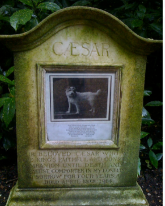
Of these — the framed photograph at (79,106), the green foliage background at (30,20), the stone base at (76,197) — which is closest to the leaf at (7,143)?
the green foliage background at (30,20)

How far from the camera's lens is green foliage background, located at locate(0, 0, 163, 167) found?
1.85 m

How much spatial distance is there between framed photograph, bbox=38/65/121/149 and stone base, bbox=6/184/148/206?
432mm

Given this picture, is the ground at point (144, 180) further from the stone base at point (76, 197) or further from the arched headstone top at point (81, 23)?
the arched headstone top at point (81, 23)

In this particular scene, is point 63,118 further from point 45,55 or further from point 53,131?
point 45,55

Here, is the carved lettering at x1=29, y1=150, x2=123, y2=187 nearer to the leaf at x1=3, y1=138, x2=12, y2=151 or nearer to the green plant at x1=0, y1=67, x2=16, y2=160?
the green plant at x1=0, y1=67, x2=16, y2=160

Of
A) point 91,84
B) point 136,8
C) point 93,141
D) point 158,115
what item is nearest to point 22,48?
point 91,84

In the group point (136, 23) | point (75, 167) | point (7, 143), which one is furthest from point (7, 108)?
point (136, 23)

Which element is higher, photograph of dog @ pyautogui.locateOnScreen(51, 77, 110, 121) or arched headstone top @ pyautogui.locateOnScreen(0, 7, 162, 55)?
arched headstone top @ pyautogui.locateOnScreen(0, 7, 162, 55)

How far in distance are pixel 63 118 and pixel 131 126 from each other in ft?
1.92

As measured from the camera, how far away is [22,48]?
147 cm

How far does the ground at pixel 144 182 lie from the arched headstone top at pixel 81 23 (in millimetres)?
1527

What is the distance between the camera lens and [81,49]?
150cm

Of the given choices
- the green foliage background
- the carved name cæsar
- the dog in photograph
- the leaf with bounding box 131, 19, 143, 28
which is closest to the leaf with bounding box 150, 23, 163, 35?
the green foliage background

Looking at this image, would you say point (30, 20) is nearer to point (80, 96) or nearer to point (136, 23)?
point (80, 96)
